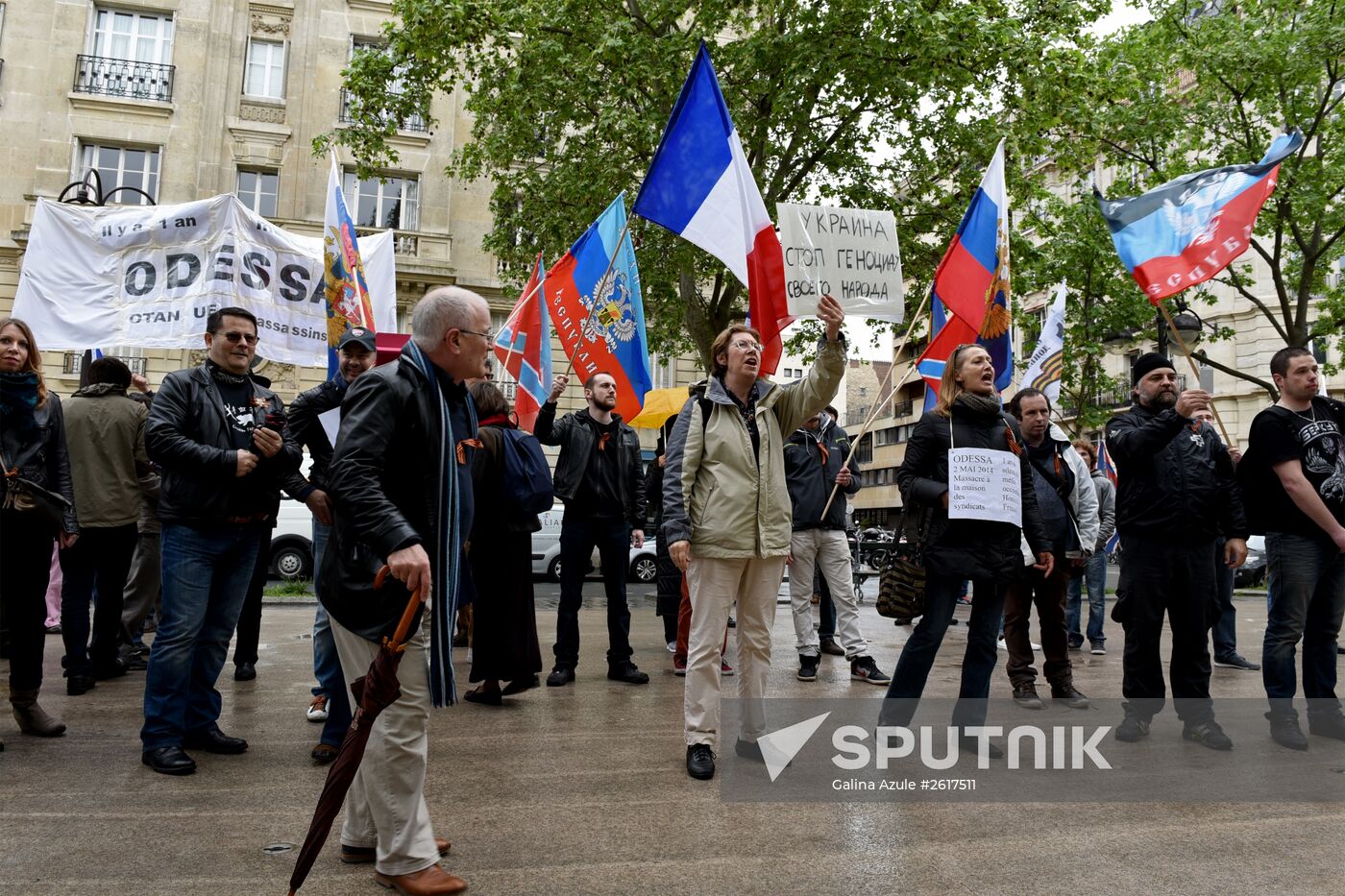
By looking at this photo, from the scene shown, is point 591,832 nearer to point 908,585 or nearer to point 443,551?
point 443,551

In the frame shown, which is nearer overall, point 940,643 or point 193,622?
point 193,622

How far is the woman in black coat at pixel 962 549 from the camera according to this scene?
4676 millimetres

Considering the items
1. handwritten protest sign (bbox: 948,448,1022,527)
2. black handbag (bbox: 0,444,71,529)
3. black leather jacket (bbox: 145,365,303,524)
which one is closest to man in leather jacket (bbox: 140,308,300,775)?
black leather jacket (bbox: 145,365,303,524)

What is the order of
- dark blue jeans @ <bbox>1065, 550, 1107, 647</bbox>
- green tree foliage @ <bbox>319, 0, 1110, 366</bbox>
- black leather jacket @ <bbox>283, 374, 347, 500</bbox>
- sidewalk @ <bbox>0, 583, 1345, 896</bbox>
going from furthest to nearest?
green tree foliage @ <bbox>319, 0, 1110, 366</bbox> → dark blue jeans @ <bbox>1065, 550, 1107, 647</bbox> → black leather jacket @ <bbox>283, 374, 347, 500</bbox> → sidewalk @ <bbox>0, 583, 1345, 896</bbox>

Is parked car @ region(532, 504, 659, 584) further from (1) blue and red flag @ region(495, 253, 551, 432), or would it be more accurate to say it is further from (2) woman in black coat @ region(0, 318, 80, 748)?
(2) woman in black coat @ region(0, 318, 80, 748)

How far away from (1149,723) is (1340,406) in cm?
204

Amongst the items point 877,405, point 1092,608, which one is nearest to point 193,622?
point 877,405

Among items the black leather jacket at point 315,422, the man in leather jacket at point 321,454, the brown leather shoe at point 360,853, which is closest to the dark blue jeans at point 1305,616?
the brown leather shoe at point 360,853

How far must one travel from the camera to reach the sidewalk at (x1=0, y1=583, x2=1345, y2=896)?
3068mm

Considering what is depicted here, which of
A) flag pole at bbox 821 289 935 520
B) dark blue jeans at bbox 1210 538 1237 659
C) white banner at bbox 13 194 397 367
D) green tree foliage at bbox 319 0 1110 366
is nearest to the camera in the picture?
flag pole at bbox 821 289 935 520

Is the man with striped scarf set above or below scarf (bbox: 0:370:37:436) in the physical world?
below

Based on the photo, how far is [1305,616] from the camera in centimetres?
514

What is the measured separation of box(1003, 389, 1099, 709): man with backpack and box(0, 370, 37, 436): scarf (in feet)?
18.6

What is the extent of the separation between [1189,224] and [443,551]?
5.04 meters
